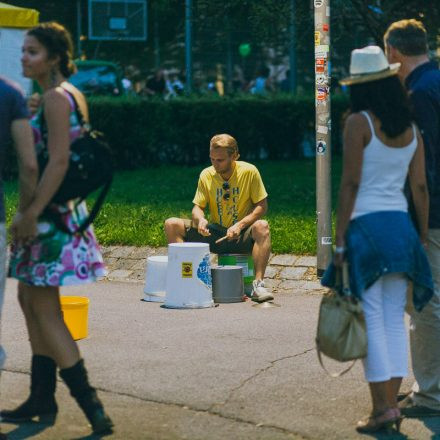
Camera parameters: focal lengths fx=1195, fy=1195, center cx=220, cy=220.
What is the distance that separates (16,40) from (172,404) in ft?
46.1

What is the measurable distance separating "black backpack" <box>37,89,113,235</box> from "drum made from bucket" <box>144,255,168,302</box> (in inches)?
149

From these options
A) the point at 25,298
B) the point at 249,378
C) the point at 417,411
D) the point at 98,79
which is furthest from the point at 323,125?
the point at 98,79

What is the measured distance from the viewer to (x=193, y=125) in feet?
66.0

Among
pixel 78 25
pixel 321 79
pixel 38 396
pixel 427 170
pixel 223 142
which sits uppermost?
pixel 78 25

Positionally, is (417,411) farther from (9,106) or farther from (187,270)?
(187,270)

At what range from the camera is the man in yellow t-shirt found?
9172 mm

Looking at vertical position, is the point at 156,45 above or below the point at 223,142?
above

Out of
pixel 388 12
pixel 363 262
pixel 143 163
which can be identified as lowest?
pixel 143 163

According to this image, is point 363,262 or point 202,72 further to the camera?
point 202,72

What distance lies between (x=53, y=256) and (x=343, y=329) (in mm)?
1318

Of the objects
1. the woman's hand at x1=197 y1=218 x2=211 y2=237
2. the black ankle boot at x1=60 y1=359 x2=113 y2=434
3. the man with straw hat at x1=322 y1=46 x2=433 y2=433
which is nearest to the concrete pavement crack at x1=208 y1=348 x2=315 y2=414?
the black ankle boot at x1=60 y1=359 x2=113 y2=434

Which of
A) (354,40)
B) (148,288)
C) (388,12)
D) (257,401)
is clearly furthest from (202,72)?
(257,401)

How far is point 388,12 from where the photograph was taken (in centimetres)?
1582

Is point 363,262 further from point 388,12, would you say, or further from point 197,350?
point 388,12
